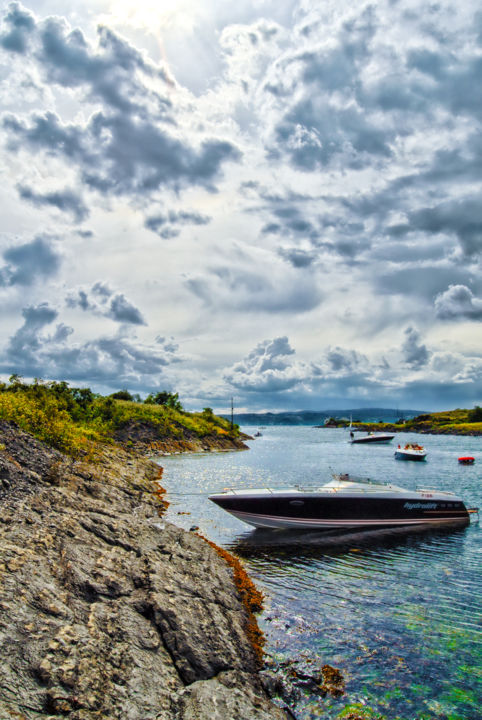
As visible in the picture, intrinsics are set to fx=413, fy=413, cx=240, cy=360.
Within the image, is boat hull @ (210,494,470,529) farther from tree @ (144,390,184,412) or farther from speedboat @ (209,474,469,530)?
tree @ (144,390,184,412)

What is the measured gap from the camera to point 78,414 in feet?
208

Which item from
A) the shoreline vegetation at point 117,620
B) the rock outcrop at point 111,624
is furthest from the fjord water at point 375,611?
the rock outcrop at point 111,624

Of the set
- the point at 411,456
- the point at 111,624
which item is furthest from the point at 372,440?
the point at 111,624

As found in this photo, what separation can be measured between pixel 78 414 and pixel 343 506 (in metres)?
49.7

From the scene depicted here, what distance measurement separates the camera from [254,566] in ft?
58.5

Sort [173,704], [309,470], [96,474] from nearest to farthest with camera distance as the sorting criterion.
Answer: [173,704] → [96,474] → [309,470]

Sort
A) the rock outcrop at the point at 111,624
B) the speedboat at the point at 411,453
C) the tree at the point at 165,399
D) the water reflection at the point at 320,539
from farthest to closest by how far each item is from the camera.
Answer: the tree at the point at 165,399 → the speedboat at the point at 411,453 → the water reflection at the point at 320,539 → the rock outcrop at the point at 111,624

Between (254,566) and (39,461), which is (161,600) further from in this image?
(39,461)

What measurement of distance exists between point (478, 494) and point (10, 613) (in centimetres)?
4011

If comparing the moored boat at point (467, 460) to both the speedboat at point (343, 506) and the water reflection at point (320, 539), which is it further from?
the water reflection at point (320, 539)

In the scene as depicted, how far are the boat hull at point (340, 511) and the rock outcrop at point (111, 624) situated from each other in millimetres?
8787

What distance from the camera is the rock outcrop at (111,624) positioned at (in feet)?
21.4

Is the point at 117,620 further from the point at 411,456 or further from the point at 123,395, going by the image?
the point at 123,395

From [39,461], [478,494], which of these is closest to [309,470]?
[478,494]
